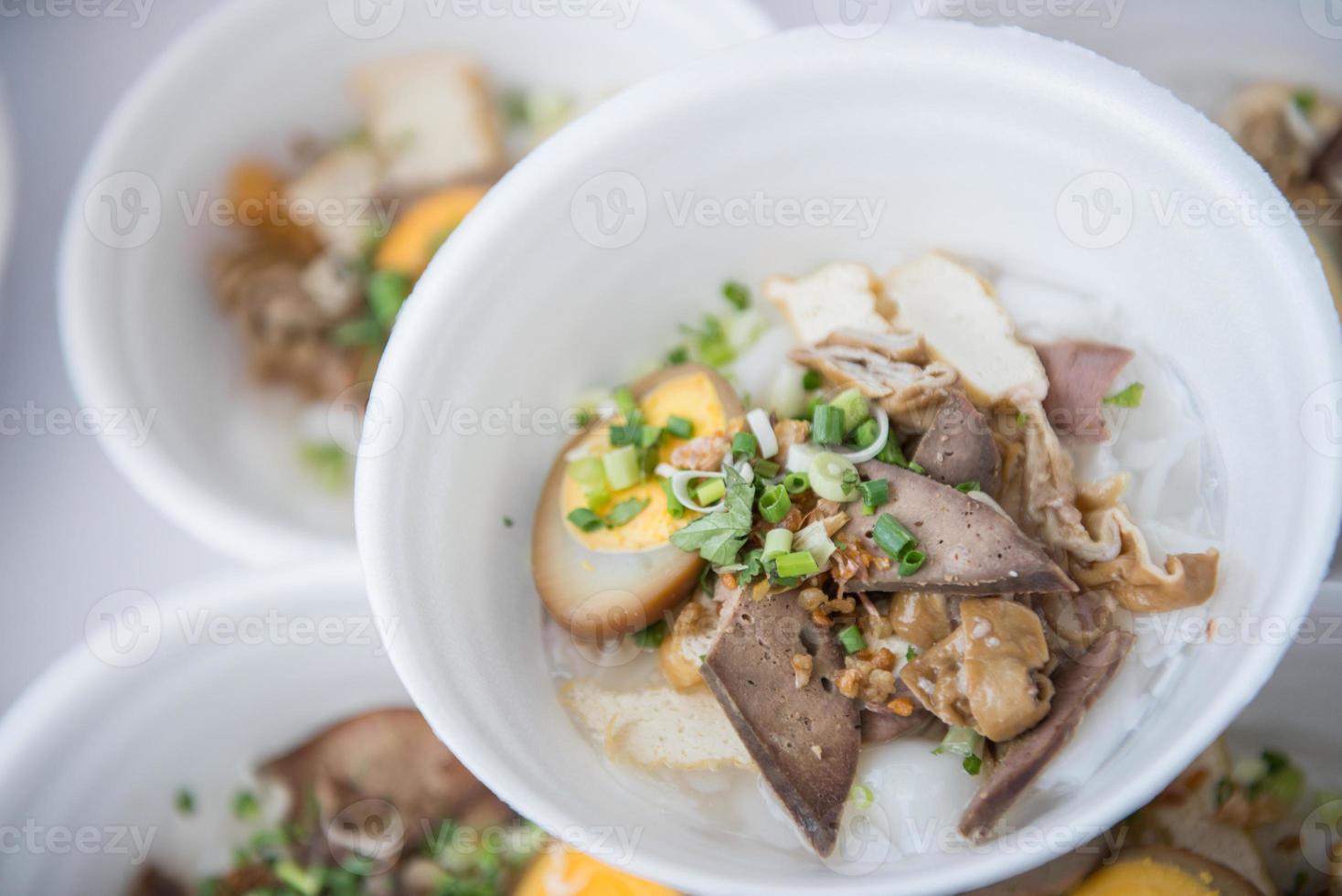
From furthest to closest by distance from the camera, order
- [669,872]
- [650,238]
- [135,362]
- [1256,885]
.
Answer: [135,362], [1256,885], [650,238], [669,872]

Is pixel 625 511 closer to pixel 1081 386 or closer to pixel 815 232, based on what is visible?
pixel 815 232

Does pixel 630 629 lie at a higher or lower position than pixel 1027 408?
lower

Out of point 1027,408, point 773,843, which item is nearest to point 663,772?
point 773,843

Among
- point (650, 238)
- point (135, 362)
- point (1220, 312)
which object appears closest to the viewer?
point (1220, 312)

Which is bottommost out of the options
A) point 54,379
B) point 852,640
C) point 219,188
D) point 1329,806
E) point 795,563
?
point 1329,806

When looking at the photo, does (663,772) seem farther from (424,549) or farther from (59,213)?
(59,213)

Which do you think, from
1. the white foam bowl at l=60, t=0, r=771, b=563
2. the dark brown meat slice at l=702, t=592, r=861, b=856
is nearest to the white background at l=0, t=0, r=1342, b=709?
the white foam bowl at l=60, t=0, r=771, b=563

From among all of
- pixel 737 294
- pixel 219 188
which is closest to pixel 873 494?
pixel 737 294
